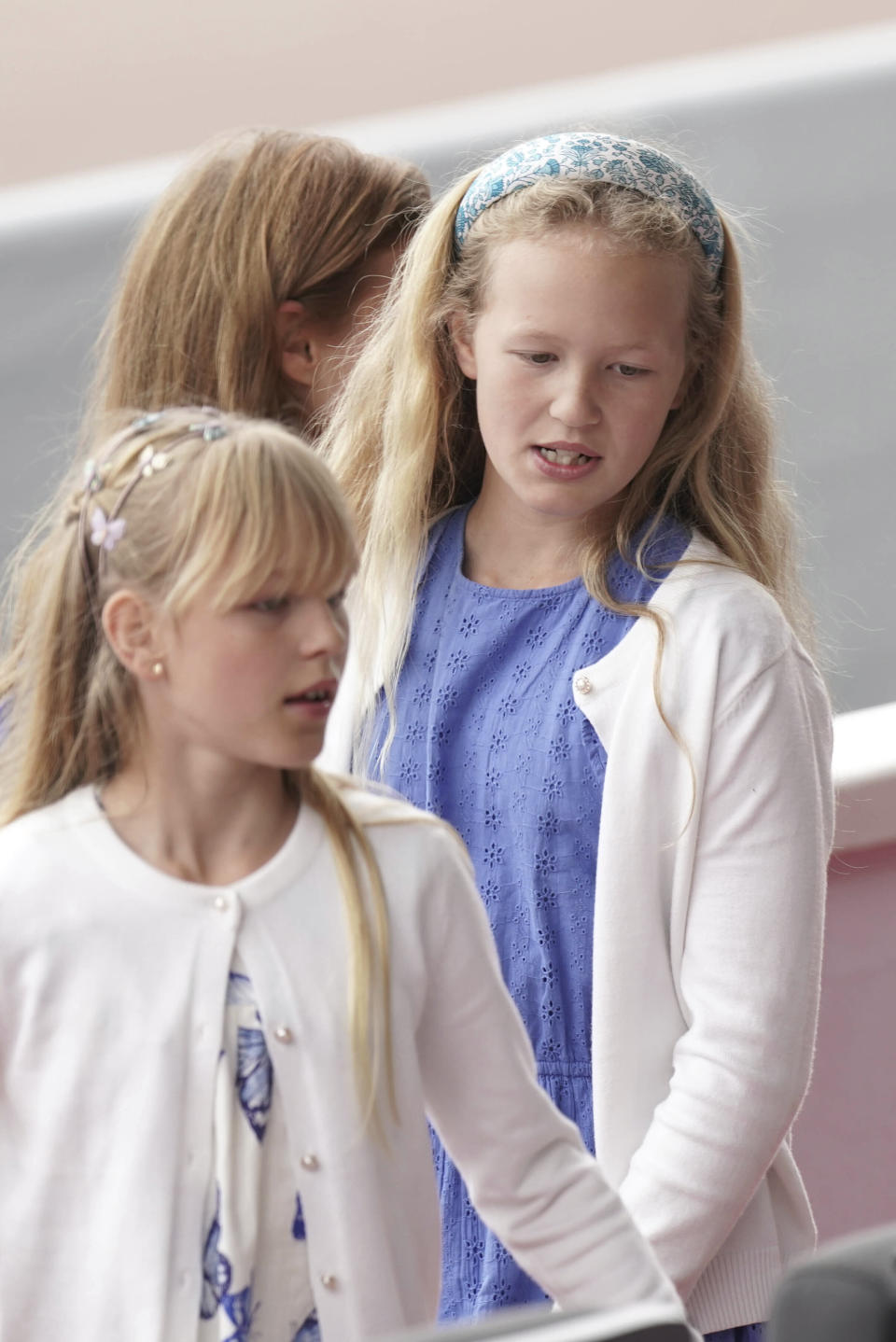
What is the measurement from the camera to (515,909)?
127cm

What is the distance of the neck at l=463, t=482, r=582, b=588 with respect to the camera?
134 centimetres

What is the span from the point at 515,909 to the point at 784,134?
1404cm

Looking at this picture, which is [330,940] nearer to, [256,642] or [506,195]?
[256,642]

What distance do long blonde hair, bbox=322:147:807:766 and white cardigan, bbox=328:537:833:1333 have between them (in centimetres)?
5

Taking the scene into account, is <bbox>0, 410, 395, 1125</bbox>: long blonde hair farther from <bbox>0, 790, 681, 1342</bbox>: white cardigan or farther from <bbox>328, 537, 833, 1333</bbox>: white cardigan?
<bbox>328, 537, 833, 1333</bbox>: white cardigan

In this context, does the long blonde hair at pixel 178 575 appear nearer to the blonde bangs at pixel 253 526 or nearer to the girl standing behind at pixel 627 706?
the blonde bangs at pixel 253 526

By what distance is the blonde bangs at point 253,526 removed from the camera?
841 millimetres

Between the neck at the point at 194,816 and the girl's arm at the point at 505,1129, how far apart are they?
94mm

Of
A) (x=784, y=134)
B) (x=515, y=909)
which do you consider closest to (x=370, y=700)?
(x=515, y=909)

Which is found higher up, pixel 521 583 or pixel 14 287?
pixel 521 583

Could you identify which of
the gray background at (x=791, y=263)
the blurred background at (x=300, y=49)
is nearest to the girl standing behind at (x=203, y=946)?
the gray background at (x=791, y=263)

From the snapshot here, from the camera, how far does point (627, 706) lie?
122 cm

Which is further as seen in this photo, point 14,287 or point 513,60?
point 14,287

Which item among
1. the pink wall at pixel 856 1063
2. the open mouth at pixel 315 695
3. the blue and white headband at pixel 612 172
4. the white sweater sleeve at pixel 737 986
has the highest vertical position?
the blue and white headband at pixel 612 172
